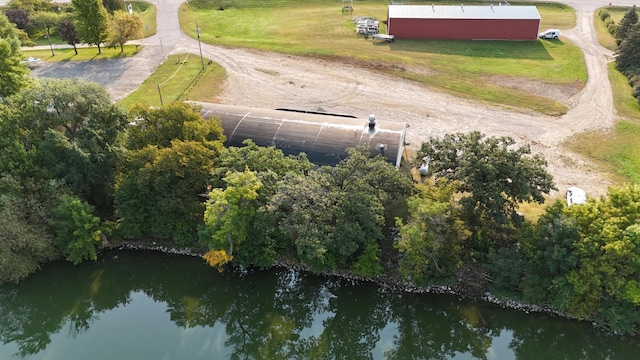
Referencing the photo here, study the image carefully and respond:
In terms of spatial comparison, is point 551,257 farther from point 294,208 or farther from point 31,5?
point 31,5

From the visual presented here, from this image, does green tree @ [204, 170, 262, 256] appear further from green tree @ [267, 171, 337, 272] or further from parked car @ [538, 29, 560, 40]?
parked car @ [538, 29, 560, 40]

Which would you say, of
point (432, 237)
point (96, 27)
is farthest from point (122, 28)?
point (432, 237)

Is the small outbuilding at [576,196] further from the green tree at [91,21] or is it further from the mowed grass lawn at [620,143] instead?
the green tree at [91,21]

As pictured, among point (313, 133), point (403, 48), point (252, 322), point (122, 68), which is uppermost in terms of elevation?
point (403, 48)

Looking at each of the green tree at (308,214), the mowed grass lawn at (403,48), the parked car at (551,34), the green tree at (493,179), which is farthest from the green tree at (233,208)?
the parked car at (551,34)

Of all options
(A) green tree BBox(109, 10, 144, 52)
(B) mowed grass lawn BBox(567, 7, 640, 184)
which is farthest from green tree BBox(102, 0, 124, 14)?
(B) mowed grass lawn BBox(567, 7, 640, 184)

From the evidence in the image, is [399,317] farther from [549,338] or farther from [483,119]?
[483,119]

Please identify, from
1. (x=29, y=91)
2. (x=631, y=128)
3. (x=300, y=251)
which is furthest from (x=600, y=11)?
(x=29, y=91)
